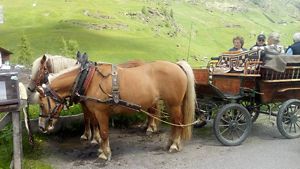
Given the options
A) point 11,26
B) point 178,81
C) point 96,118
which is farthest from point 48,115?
point 11,26

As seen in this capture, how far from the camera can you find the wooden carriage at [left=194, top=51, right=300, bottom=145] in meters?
8.60

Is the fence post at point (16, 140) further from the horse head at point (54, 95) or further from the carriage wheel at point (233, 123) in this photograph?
the carriage wheel at point (233, 123)

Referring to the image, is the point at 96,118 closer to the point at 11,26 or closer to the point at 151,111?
the point at 151,111

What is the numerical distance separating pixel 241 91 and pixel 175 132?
1746 millimetres

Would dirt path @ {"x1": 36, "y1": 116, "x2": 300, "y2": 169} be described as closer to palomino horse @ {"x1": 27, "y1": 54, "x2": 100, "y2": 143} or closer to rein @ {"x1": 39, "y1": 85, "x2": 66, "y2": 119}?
palomino horse @ {"x1": 27, "y1": 54, "x2": 100, "y2": 143}

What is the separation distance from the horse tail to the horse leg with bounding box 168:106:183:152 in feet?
0.39

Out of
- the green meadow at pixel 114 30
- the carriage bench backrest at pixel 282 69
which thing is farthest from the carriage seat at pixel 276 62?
the green meadow at pixel 114 30

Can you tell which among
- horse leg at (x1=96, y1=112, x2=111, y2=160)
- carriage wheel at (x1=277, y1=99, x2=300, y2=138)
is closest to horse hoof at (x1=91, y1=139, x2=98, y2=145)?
horse leg at (x1=96, y1=112, x2=111, y2=160)

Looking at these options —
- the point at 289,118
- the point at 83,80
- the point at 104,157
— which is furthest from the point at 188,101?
the point at 289,118

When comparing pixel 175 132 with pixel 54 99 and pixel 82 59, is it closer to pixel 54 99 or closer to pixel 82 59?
pixel 82 59

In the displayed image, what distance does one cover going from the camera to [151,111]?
938 centimetres

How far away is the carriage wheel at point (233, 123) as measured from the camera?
8.36 m

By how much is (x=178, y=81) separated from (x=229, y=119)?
60.5 inches

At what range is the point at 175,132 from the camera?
329 inches
